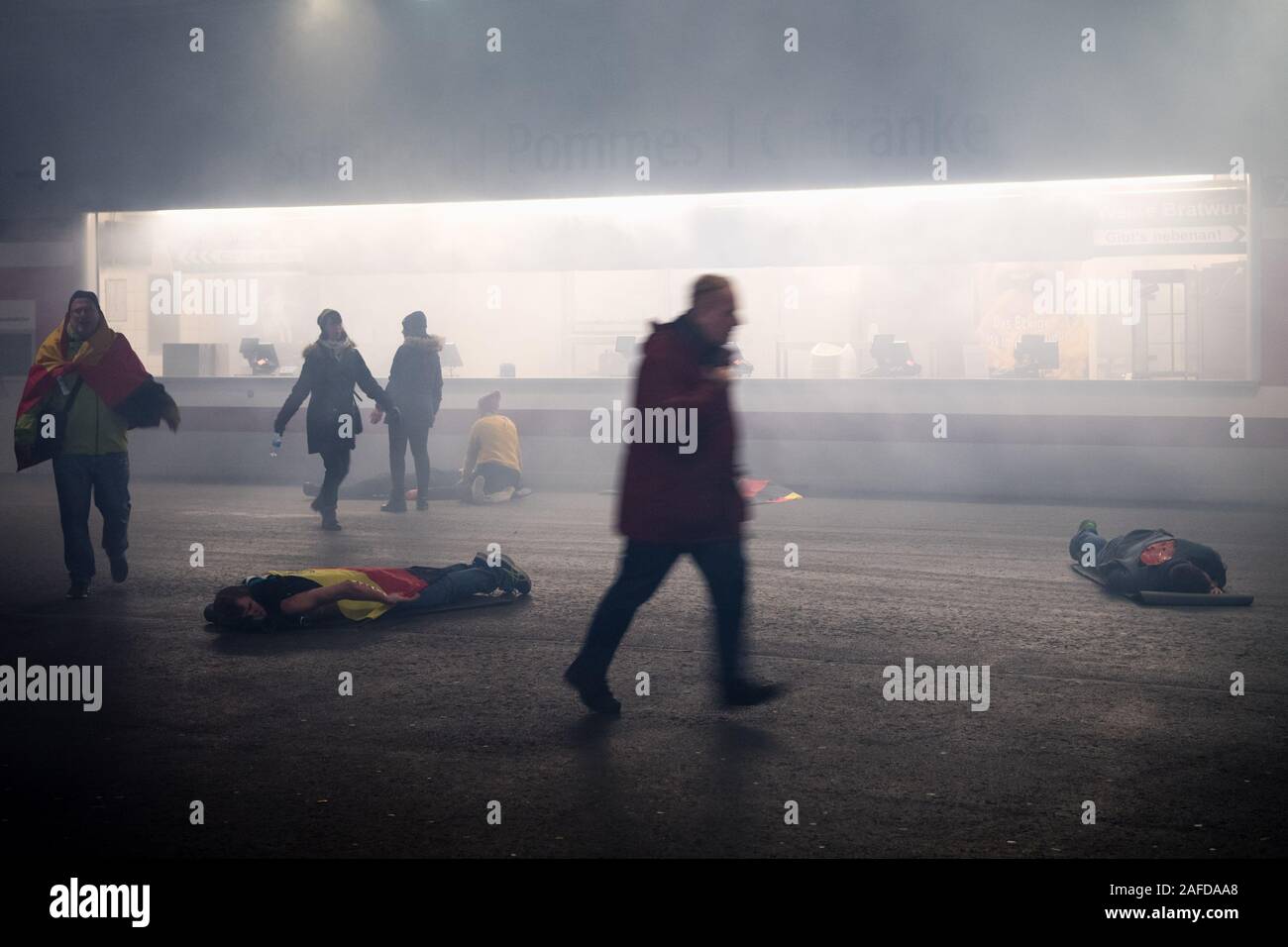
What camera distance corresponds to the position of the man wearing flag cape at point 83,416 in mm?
8047

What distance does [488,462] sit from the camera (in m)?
14.2

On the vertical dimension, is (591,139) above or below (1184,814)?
above

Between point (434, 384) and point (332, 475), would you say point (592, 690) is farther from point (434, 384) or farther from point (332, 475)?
point (434, 384)

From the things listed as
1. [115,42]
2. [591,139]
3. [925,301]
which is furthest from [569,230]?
[115,42]

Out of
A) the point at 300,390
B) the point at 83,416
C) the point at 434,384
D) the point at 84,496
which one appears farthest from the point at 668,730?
the point at 434,384

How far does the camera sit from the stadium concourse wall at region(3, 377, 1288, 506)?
1503 centimetres

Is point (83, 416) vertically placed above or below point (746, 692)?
above

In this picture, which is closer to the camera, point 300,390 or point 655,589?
point 655,589

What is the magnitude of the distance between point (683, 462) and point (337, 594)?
295 centimetres

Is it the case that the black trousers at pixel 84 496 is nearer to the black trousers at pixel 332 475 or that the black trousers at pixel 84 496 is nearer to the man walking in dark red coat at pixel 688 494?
the black trousers at pixel 332 475
